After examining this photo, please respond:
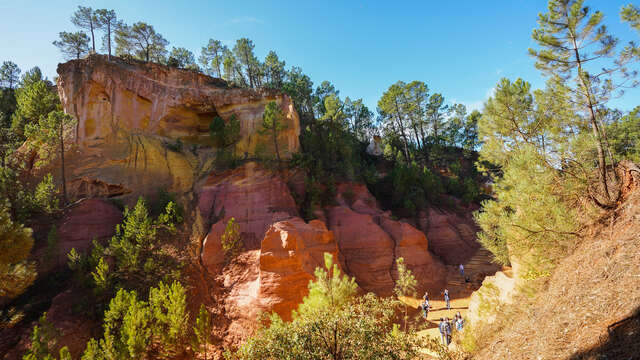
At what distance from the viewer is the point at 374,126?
50469mm

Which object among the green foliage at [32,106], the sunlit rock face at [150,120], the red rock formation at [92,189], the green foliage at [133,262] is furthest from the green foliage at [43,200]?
the green foliage at [32,106]

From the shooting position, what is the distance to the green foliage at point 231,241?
1789 cm

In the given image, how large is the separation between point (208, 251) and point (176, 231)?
2900mm

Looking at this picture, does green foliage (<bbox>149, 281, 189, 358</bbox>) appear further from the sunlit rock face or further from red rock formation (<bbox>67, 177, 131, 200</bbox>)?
red rock formation (<bbox>67, 177, 131, 200</bbox>)

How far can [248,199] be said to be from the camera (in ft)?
70.2

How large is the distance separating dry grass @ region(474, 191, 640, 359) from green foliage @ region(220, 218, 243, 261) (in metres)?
14.0

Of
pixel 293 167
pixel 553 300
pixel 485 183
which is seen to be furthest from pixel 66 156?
pixel 485 183

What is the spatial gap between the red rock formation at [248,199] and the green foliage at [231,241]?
0.49 m

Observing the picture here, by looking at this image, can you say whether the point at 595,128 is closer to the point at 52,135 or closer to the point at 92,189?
the point at 92,189

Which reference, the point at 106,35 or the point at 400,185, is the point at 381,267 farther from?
the point at 106,35

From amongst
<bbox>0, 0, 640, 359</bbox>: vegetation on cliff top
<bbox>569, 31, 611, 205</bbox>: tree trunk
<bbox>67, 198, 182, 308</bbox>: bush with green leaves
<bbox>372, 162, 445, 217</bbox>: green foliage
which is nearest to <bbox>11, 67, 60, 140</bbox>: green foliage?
<bbox>0, 0, 640, 359</bbox>: vegetation on cliff top

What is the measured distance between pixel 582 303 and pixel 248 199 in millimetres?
19147

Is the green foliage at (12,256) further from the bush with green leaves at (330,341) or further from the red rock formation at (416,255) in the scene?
the red rock formation at (416,255)

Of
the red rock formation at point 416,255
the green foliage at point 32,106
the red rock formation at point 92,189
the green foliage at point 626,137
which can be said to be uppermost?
the green foliage at point 32,106
